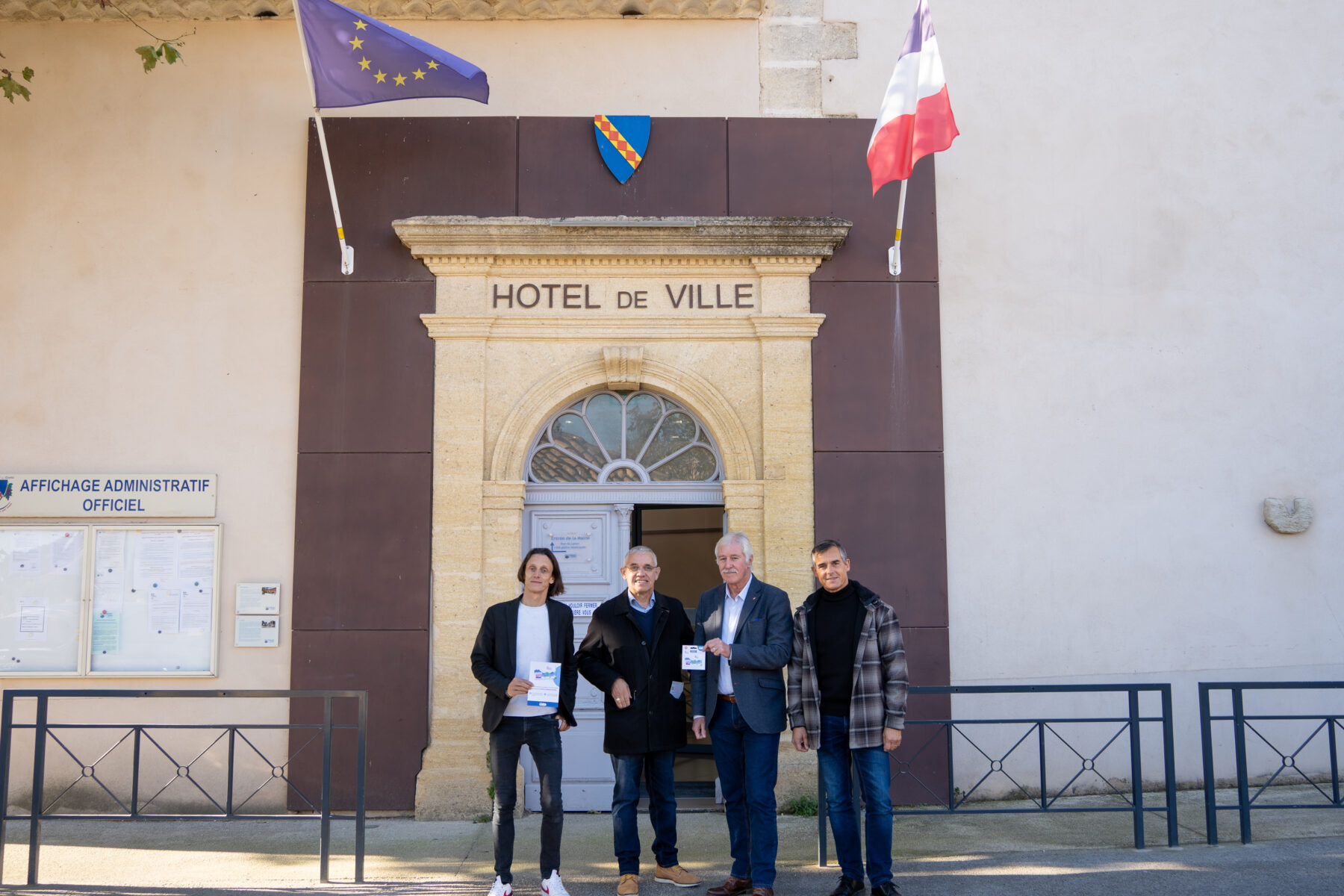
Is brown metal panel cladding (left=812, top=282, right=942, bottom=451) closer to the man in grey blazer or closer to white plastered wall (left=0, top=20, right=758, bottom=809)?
white plastered wall (left=0, top=20, right=758, bottom=809)

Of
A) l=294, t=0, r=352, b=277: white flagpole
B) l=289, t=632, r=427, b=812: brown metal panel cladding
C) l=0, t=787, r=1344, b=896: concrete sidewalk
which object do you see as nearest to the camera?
l=0, t=787, r=1344, b=896: concrete sidewalk

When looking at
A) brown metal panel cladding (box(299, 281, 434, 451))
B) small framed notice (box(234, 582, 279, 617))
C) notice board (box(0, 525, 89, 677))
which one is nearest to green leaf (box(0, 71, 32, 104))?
brown metal panel cladding (box(299, 281, 434, 451))

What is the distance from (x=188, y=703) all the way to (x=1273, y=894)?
674 centimetres

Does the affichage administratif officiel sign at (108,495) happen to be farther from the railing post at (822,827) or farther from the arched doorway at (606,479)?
the railing post at (822,827)

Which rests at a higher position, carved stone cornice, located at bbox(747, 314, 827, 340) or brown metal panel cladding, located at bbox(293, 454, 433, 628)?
carved stone cornice, located at bbox(747, 314, 827, 340)

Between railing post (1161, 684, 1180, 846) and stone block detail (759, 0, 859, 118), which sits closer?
railing post (1161, 684, 1180, 846)

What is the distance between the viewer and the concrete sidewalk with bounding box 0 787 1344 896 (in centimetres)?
540

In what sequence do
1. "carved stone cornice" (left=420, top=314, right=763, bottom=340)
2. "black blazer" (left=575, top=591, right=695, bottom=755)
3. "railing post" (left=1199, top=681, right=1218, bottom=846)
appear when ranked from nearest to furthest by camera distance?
"black blazer" (left=575, top=591, right=695, bottom=755)
"railing post" (left=1199, top=681, right=1218, bottom=846)
"carved stone cornice" (left=420, top=314, right=763, bottom=340)

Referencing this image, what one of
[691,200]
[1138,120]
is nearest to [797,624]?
[691,200]

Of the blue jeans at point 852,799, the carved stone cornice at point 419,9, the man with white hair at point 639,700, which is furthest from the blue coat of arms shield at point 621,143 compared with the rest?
the blue jeans at point 852,799

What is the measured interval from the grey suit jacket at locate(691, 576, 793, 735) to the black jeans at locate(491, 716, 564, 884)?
777mm

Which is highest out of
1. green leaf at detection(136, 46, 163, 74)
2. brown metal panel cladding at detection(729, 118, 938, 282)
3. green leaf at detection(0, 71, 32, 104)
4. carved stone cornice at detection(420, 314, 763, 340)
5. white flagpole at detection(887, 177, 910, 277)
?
green leaf at detection(136, 46, 163, 74)

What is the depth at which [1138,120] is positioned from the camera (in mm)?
8062

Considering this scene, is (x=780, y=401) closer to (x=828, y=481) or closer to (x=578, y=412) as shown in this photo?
(x=828, y=481)
